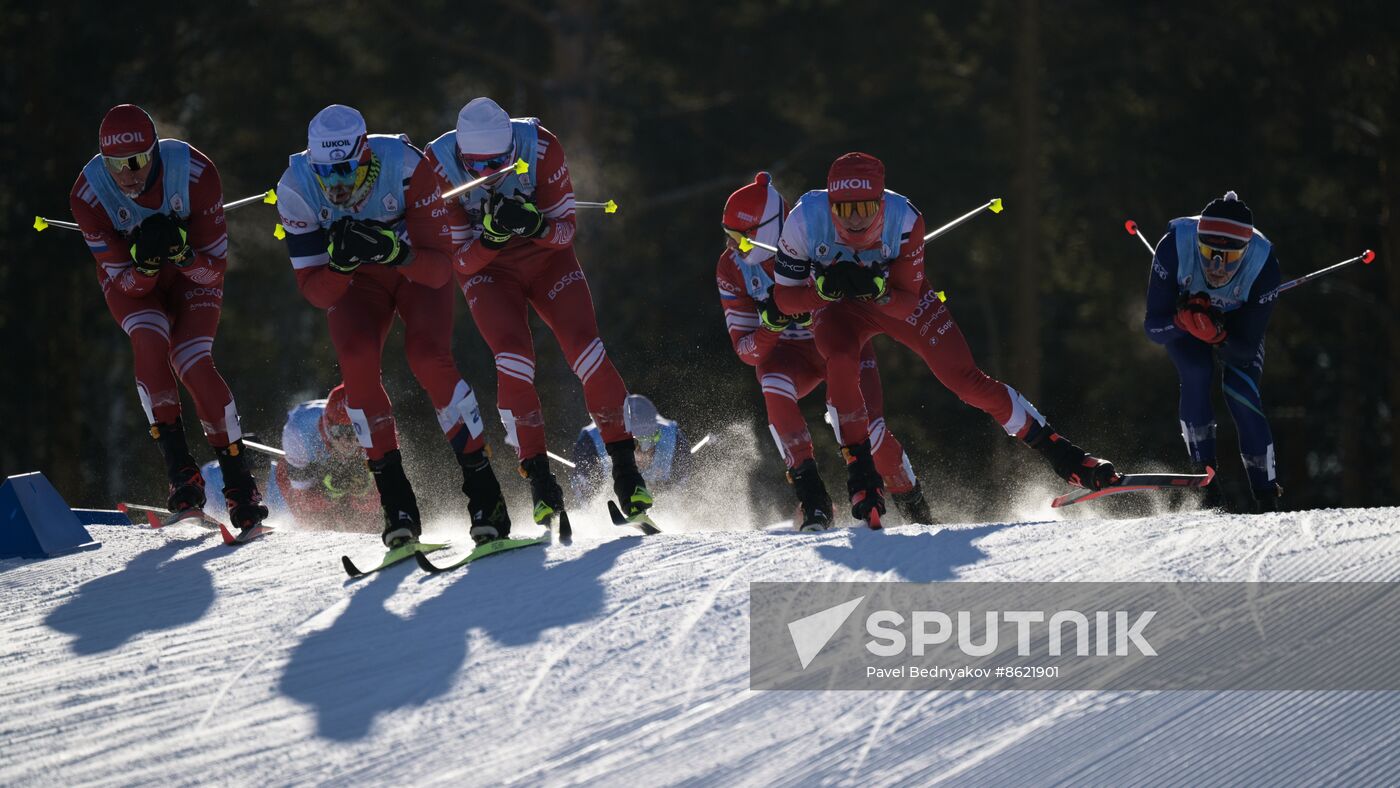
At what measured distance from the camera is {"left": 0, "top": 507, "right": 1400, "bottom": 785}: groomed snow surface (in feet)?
14.1

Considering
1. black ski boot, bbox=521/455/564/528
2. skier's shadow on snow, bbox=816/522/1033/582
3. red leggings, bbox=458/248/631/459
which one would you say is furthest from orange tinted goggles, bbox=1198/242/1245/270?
black ski boot, bbox=521/455/564/528

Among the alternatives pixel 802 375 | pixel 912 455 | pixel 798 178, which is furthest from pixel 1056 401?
pixel 802 375

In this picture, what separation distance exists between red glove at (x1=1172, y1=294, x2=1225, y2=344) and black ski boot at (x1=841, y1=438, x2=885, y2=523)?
1455 millimetres

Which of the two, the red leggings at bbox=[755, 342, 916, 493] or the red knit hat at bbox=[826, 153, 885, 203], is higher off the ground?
the red knit hat at bbox=[826, 153, 885, 203]

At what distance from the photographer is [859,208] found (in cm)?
701

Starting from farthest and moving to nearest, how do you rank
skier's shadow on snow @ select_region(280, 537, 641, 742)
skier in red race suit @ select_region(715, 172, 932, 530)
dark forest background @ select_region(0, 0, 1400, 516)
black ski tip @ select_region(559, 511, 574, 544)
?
dark forest background @ select_region(0, 0, 1400, 516), skier in red race suit @ select_region(715, 172, 932, 530), black ski tip @ select_region(559, 511, 574, 544), skier's shadow on snow @ select_region(280, 537, 641, 742)

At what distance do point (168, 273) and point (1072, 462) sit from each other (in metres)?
4.08

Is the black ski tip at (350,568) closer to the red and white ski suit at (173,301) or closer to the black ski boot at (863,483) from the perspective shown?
the red and white ski suit at (173,301)

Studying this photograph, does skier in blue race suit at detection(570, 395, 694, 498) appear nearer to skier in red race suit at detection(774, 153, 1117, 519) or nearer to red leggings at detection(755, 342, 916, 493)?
red leggings at detection(755, 342, 916, 493)

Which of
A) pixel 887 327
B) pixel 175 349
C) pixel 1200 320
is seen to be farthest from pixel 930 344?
pixel 175 349

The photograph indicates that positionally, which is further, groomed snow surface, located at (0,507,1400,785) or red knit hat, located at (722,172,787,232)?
red knit hat, located at (722,172,787,232)

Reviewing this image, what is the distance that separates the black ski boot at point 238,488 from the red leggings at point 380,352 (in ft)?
3.67

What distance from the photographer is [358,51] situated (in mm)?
20516

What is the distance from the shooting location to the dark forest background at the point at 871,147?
19.9m
